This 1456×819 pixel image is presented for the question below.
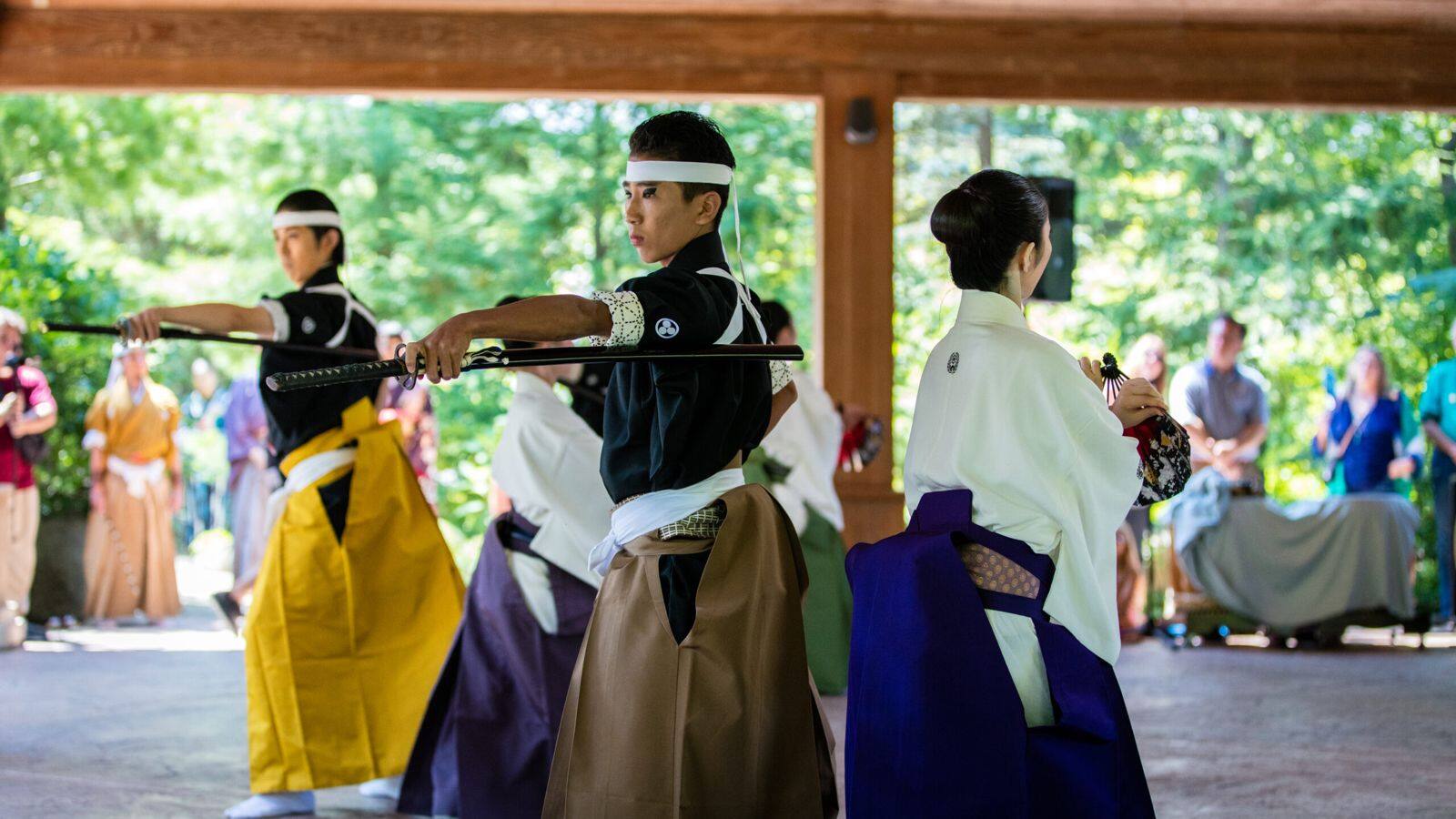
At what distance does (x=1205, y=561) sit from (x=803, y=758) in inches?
208

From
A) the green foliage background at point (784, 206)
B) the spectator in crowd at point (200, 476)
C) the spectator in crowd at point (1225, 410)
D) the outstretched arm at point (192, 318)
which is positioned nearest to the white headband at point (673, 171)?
the outstretched arm at point (192, 318)

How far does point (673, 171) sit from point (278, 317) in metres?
1.53

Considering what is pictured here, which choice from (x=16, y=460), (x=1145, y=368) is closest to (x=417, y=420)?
(x=16, y=460)

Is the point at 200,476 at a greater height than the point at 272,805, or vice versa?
the point at 200,476

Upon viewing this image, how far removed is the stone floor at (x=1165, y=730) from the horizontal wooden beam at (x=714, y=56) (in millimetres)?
2494

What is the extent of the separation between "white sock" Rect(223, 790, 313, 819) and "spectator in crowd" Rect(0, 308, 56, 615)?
379 centimetres

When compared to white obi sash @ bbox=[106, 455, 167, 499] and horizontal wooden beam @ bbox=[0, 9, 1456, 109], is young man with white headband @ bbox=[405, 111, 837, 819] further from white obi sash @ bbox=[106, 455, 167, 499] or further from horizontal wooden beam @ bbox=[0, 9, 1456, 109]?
white obi sash @ bbox=[106, 455, 167, 499]

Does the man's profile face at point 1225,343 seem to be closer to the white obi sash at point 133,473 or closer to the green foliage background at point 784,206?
the green foliage background at point 784,206

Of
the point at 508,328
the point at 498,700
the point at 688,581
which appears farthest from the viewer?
the point at 498,700

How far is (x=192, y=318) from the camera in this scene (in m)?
3.21

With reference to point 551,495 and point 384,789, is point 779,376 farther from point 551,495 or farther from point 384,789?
point 384,789

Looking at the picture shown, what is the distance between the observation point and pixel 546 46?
6551mm

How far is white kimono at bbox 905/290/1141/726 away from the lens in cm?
221

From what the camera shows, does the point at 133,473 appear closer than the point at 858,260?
No
